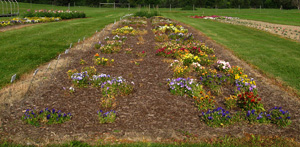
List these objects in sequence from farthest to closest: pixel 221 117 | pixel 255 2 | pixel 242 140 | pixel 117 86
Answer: pixel 255 2, pixel 117 86, pixel 221 117, pixel 242 140

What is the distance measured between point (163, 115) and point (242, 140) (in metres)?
1.76

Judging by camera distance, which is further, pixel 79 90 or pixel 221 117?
pixel 79 90

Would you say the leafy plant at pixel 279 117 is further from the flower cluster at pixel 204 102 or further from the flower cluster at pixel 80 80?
the flower cluster at pixel 80 80

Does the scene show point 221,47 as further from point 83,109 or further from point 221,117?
point 83,109

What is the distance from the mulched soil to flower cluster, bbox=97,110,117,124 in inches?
4.2

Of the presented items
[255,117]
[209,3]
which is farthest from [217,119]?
[209,3]

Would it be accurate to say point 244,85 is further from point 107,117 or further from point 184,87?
point 107,117

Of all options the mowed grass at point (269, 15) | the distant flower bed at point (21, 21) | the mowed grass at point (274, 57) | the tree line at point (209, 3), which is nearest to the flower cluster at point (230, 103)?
the mowed grass at point (274, 57)

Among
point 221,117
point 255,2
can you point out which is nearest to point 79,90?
point 221,117

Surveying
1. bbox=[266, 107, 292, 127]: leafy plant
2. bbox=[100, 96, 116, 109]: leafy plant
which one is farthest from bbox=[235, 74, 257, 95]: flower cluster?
bbox=[100, 96, 116, 109]: leafy plant

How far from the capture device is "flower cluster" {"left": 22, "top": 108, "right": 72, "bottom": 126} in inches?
192

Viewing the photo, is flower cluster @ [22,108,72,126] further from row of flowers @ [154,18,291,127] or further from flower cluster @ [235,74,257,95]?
flower cluster @ [235,74,257,95]

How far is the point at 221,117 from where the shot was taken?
5.17m

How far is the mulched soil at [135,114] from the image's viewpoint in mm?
4586
